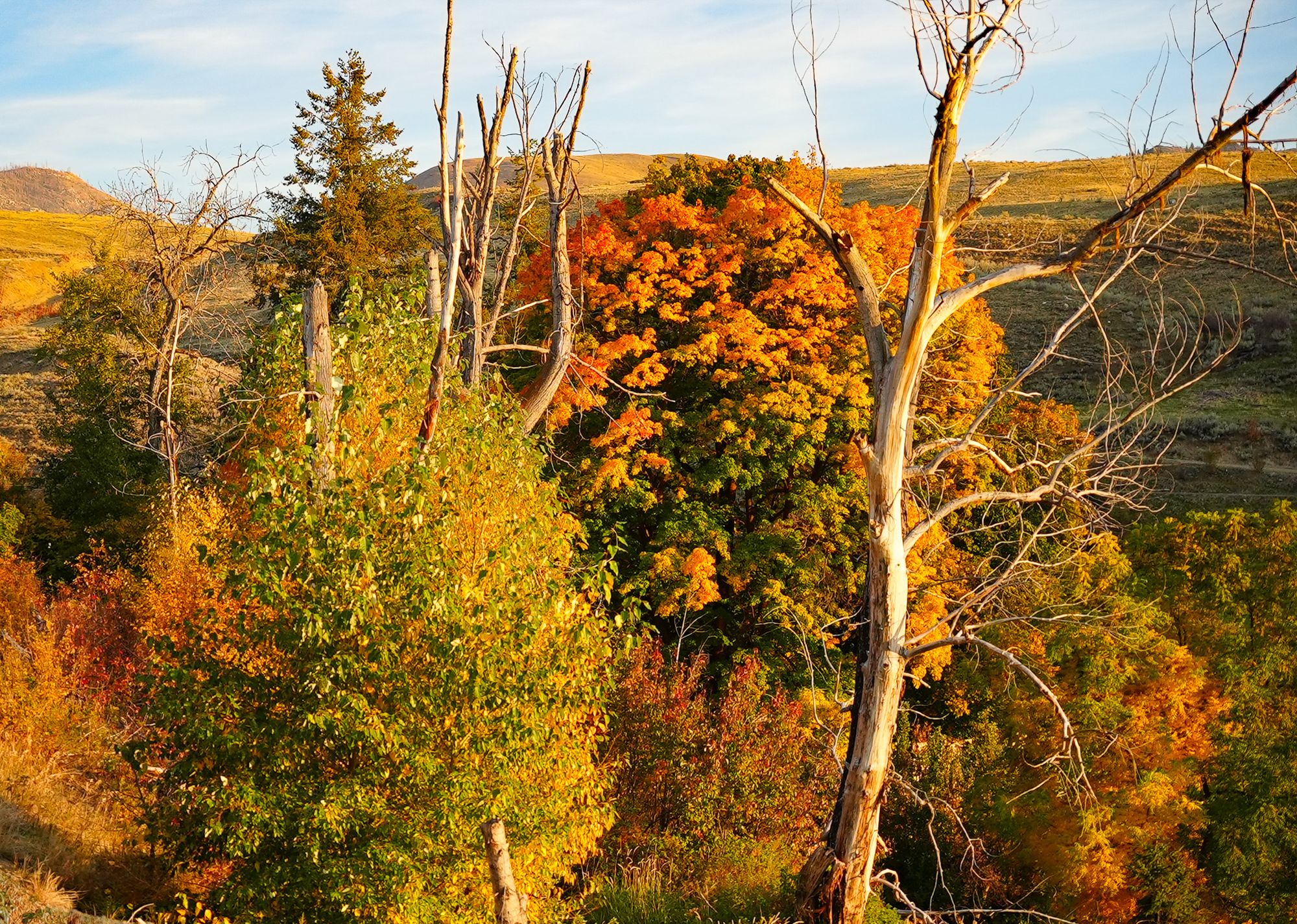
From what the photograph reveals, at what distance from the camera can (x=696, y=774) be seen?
17.9m

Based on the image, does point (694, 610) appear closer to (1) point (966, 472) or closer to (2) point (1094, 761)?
(1) point (966, 472)

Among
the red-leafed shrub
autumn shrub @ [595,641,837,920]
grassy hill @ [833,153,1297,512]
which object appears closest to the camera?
autumn shrub @ [595,641,837,920]

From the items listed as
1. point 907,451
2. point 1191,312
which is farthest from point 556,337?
point 1191,312

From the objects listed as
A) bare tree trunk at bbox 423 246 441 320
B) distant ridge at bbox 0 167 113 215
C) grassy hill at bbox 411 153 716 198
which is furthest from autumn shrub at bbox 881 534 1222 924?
distant ridge at bbox 0 167 113 215

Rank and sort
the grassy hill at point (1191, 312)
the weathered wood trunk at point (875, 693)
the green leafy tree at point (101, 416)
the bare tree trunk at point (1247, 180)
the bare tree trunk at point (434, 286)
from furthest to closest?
the grassy hill at point (1191, 312)
the green leafy tree at point (101, 416)
the bare tree trunk at point (434, 286)
the weathered wood trunk at point (875, 693)
the bare tree trunk at point (1247, 180)

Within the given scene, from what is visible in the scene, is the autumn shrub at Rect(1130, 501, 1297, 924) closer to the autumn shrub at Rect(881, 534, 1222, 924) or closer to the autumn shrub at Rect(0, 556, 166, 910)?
the autumn shrub at Rect(881, 534, 1222, 924)

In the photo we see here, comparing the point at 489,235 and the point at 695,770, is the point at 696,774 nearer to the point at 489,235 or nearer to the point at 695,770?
the point at 695,770

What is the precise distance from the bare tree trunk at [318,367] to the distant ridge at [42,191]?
191 m

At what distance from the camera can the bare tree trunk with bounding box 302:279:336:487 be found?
31.7ft

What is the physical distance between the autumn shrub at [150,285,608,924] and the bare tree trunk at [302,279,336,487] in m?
0.20

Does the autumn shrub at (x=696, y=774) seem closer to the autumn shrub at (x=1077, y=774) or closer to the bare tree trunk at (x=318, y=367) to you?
the autumn shrub at (x=1077, y=774)

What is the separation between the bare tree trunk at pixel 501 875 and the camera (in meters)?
9.36

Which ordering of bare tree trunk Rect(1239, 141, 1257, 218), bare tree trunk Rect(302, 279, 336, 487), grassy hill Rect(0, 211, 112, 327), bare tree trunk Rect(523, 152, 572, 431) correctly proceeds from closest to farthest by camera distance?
bare tree trunk Rect(1239, 141, 1257, 218) < bare tree trunk Rect(302, 279, 336, 487) < bare tree trunk Rect(523, 152, 572, 431) < grassy hill Rect(0, 211, 112, 327)

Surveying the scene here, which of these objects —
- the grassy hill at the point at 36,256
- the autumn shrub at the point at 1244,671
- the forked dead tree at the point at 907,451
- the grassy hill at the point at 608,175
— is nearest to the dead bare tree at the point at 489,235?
the forked dead tree at the point at 907,451
